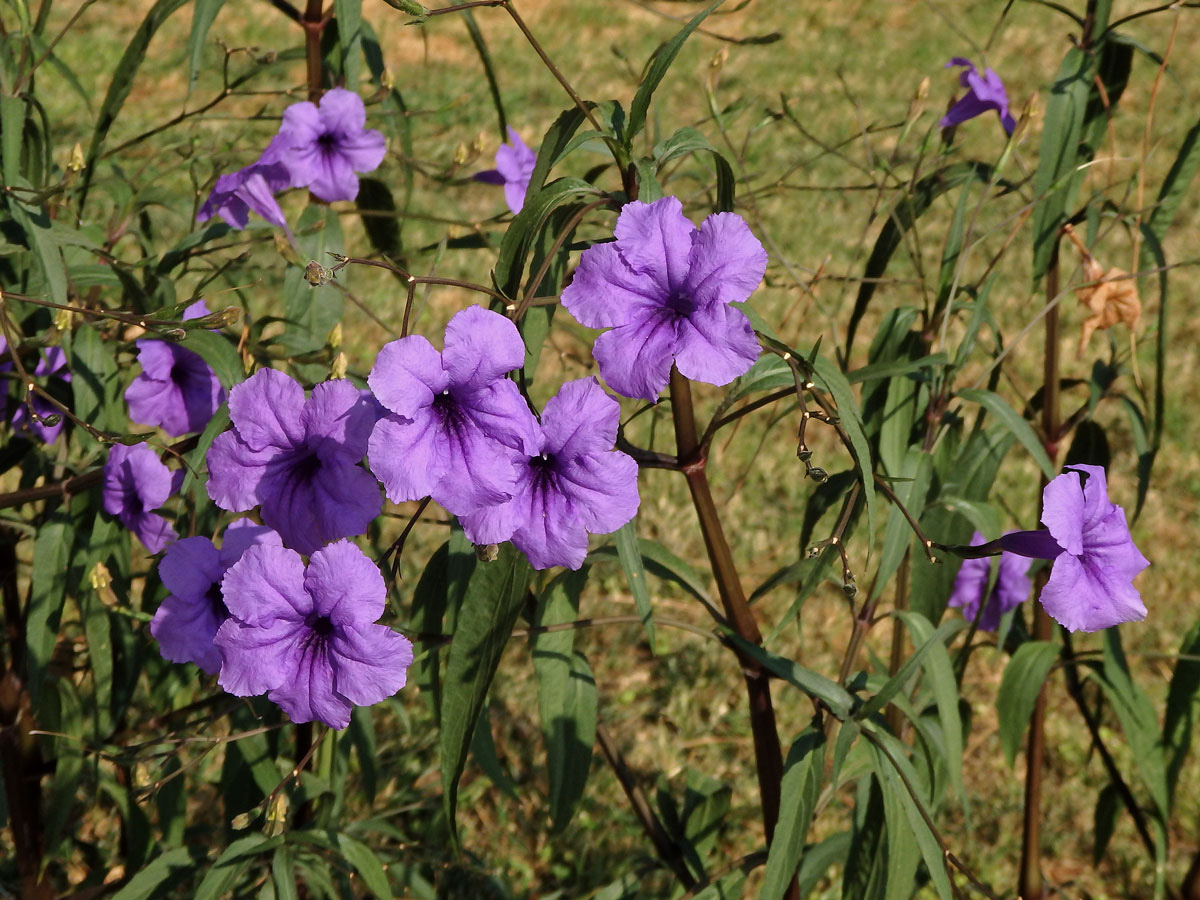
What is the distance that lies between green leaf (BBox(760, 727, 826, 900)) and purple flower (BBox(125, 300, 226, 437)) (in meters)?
0.81

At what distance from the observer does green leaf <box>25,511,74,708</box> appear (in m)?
1.46

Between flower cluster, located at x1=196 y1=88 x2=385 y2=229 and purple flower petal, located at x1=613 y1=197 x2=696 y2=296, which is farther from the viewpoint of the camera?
flower cluster, located at x1=196 y1=88 x2=385 y2=229

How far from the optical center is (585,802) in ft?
7.93

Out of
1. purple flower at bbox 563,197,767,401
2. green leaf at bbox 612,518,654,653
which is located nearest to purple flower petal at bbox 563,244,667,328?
purple flower at bbox 563,197,767,401

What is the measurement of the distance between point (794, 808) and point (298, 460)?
0.63 m

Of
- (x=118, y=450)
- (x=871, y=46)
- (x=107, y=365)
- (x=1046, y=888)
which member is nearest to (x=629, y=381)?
(x=118, y=450)

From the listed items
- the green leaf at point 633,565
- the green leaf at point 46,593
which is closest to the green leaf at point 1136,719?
the green leaf at point 633,565

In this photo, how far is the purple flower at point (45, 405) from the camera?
155cm

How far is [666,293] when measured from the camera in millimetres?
1058

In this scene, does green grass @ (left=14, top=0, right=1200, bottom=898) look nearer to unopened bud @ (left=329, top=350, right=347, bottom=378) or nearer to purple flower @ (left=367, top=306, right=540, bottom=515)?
unopened bud @ (left=329, top=350, right=347, bottom=378)

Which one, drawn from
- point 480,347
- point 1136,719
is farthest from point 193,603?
point 1136,719

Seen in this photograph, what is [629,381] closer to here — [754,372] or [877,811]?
A: [754,372]

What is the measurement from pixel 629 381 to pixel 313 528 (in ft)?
1.04

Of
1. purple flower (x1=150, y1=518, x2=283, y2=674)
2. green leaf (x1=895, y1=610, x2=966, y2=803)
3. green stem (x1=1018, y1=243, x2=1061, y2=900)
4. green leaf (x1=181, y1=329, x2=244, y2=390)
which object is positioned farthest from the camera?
green stem (x1=1018, y1=243, x2=1061, y2=900)
